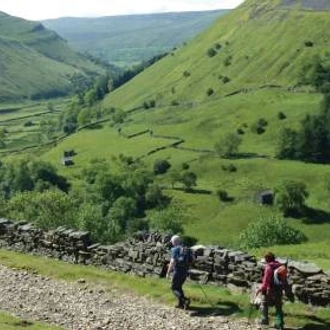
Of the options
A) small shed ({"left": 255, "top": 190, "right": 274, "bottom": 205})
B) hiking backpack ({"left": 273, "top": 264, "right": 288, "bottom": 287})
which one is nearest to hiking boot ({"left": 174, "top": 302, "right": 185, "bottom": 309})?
hiking backpack ({"left": 273, "top": 264, "right": 288, "bottom": 287})

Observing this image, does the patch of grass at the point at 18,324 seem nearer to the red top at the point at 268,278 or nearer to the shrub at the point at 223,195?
the red top at the point at 268,278

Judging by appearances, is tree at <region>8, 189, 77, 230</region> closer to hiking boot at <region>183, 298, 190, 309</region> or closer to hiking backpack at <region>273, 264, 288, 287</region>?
hiking boot at <region>183, 298, 190, 309</region>

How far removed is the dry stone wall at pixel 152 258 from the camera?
29.2m

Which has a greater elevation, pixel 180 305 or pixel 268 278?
pixel 268 278

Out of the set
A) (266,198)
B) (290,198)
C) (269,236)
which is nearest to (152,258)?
(269,236)

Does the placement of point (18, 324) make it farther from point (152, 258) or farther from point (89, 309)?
point (152, 258)

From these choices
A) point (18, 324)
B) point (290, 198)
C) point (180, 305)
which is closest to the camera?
point (18, 324)

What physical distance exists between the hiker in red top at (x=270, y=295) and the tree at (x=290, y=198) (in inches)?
5358

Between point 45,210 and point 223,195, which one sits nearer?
point 45,210

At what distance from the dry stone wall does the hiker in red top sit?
9.62 feet

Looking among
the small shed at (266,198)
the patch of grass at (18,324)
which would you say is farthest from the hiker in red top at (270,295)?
the small shed at (266,198)

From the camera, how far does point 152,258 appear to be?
3566 cm

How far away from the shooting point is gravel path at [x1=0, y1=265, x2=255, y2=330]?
27812 mm

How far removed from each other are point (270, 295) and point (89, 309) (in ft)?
27.3
